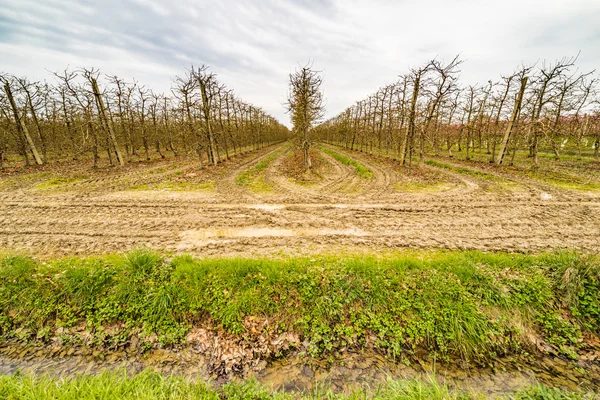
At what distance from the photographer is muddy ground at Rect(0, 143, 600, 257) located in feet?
20.4

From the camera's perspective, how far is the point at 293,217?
320 inches

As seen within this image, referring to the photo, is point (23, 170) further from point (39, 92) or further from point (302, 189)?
point (302, 189)

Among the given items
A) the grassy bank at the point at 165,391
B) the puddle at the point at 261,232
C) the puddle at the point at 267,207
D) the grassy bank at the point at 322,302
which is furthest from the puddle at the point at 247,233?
the grassy bank at the point at 165,391

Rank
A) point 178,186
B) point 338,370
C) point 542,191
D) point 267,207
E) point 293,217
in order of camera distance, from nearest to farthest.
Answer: point 338,370, point 293,217, point 267,207, point 542,191, point 178,186

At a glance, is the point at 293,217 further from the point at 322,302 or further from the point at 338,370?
the point at 338,370

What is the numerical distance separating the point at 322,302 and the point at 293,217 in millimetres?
4015

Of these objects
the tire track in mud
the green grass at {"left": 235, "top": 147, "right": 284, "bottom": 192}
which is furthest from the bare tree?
the tire track in mud

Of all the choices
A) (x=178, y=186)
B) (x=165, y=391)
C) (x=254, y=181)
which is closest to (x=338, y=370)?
(x=165, y=391)

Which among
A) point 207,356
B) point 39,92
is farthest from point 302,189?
point 39,92

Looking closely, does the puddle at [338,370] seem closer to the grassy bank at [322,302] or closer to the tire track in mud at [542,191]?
the grassy bank at [322,302]

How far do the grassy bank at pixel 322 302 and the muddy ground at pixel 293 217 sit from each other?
1028mm

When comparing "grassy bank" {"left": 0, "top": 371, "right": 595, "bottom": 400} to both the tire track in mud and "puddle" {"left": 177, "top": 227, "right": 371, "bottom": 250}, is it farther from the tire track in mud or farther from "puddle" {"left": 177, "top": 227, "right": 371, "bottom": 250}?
the tire track in mud

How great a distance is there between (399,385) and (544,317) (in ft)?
11.8

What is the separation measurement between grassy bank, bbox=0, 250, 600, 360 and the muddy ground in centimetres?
103
